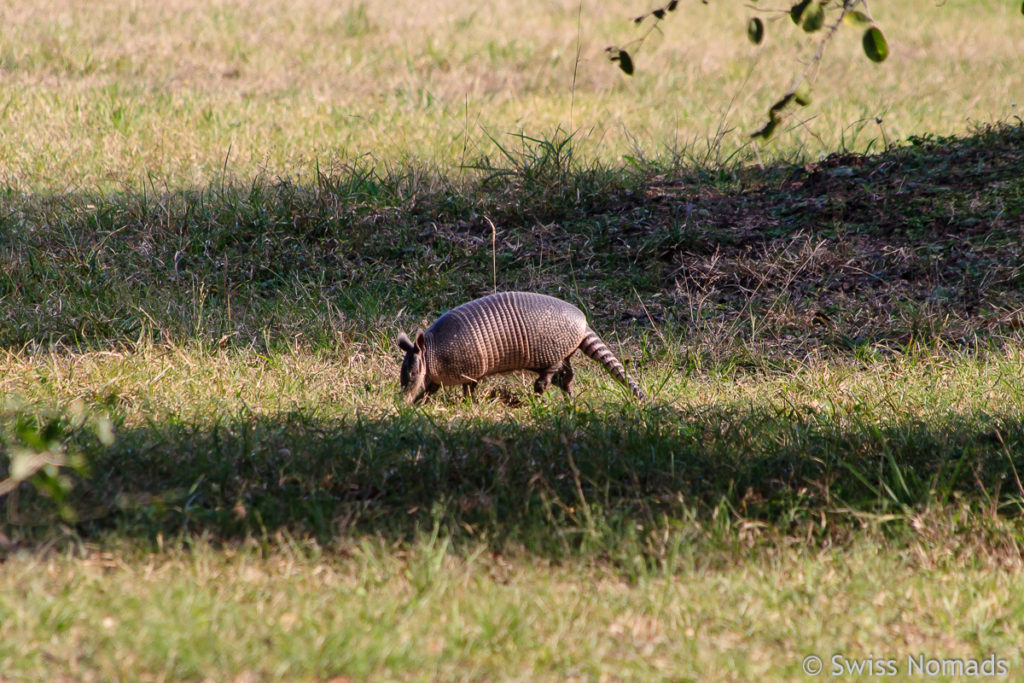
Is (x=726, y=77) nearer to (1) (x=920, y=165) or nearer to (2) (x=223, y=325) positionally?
(1) (x=920, y=165)

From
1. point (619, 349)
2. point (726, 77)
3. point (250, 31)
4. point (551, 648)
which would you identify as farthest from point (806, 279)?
point (250, 31)

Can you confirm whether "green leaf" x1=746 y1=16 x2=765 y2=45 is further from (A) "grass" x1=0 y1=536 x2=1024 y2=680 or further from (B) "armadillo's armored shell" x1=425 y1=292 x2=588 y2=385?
(B) "armadillo's armored shell" x1=425 y1=292 x2=588 y2=385

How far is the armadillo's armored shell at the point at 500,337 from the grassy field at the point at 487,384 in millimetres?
225

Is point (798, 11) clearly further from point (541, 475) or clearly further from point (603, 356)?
point (603, 356)

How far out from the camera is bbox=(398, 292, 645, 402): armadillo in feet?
14.8

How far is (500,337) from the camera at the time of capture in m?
4.55

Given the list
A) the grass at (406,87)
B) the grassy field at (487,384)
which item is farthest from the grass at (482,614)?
the grass at (406,87)

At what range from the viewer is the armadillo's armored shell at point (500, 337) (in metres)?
4.52

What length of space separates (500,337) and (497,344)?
0.04m

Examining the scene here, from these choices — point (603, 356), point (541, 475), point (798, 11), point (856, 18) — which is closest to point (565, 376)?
point (603, 356)

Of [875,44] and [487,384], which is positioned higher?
[875,44]

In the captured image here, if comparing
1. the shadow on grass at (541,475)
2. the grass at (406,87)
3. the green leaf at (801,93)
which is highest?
the green leaf at (801,93)

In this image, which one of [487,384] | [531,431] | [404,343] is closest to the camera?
[531,431]

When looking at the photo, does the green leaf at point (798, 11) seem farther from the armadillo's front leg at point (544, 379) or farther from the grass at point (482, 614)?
the armadillo's front leg at point (544, 379)
